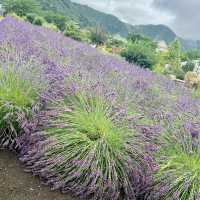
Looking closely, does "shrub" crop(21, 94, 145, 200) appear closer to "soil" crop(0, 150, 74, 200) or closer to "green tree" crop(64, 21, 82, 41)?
"soil" crop(0, 150, 74, 200)

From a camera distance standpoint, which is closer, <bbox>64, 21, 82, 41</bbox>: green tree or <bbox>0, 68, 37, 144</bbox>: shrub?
<bbox>0, 68, 37, 144</bbox>: shrub

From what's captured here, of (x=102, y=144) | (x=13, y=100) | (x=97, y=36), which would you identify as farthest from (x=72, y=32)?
(x=102, y=144)

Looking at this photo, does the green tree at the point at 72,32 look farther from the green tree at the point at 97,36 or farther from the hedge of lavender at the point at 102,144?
the hedge of lavender at the point at 102,144

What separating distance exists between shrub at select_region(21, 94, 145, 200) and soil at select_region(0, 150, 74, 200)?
59mm

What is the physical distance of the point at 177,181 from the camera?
239cm

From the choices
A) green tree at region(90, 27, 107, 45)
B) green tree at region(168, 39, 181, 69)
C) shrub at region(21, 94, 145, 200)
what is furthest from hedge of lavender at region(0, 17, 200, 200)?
green tree at region(168, 39, 181, 69)

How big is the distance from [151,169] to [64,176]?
56cm

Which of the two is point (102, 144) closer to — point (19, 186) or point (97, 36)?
point (19, 186)

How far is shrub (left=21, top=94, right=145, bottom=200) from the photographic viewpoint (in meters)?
2.47

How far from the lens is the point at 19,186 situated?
8.26 ft

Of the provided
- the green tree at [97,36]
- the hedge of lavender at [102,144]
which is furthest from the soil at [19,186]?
the green tree at [97,36]

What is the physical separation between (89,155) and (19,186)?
486 millimetres

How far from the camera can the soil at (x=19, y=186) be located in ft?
7.94

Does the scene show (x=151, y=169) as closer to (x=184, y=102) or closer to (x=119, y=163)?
(x=119, y=163)
